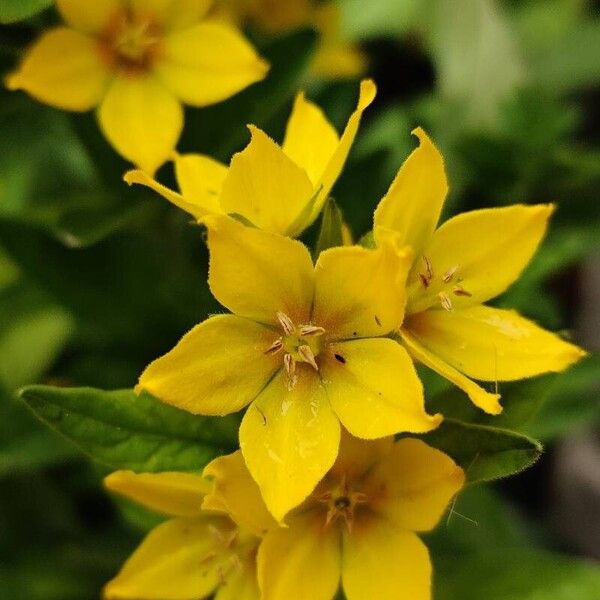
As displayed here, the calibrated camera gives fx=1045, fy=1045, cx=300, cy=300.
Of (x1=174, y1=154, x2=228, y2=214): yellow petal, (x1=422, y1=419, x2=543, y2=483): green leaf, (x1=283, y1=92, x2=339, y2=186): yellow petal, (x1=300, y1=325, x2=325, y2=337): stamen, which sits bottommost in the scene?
(x1=422, y1=419, x2=543, y2=483): green leaf

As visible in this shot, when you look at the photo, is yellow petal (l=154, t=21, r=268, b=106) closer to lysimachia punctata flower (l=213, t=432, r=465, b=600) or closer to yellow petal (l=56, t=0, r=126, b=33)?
yellow petal (l=56, t=0, r=126, b=33)

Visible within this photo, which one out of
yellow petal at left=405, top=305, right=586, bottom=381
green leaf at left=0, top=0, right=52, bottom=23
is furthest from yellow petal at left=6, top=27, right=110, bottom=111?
yellow petal at left=405, top=305, right=586, bottom=381

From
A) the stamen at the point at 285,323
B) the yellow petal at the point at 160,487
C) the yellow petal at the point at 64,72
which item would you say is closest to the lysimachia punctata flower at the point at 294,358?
the stamen at the point at 285,323

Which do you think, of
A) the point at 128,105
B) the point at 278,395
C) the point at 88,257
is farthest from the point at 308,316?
the point at 88,257

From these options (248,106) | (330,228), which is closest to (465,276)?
(330,228)

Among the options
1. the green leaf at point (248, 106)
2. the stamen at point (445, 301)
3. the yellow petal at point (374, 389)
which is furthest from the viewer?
the green leaf at point (248, 106)

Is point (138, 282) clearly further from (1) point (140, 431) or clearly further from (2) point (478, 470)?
(2) point (478, 470)

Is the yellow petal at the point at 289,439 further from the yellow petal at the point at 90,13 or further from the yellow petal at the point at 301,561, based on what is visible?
the yellow petal at the point at 90,13

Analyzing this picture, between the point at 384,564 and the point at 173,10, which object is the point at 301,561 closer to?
the point at 384,564
